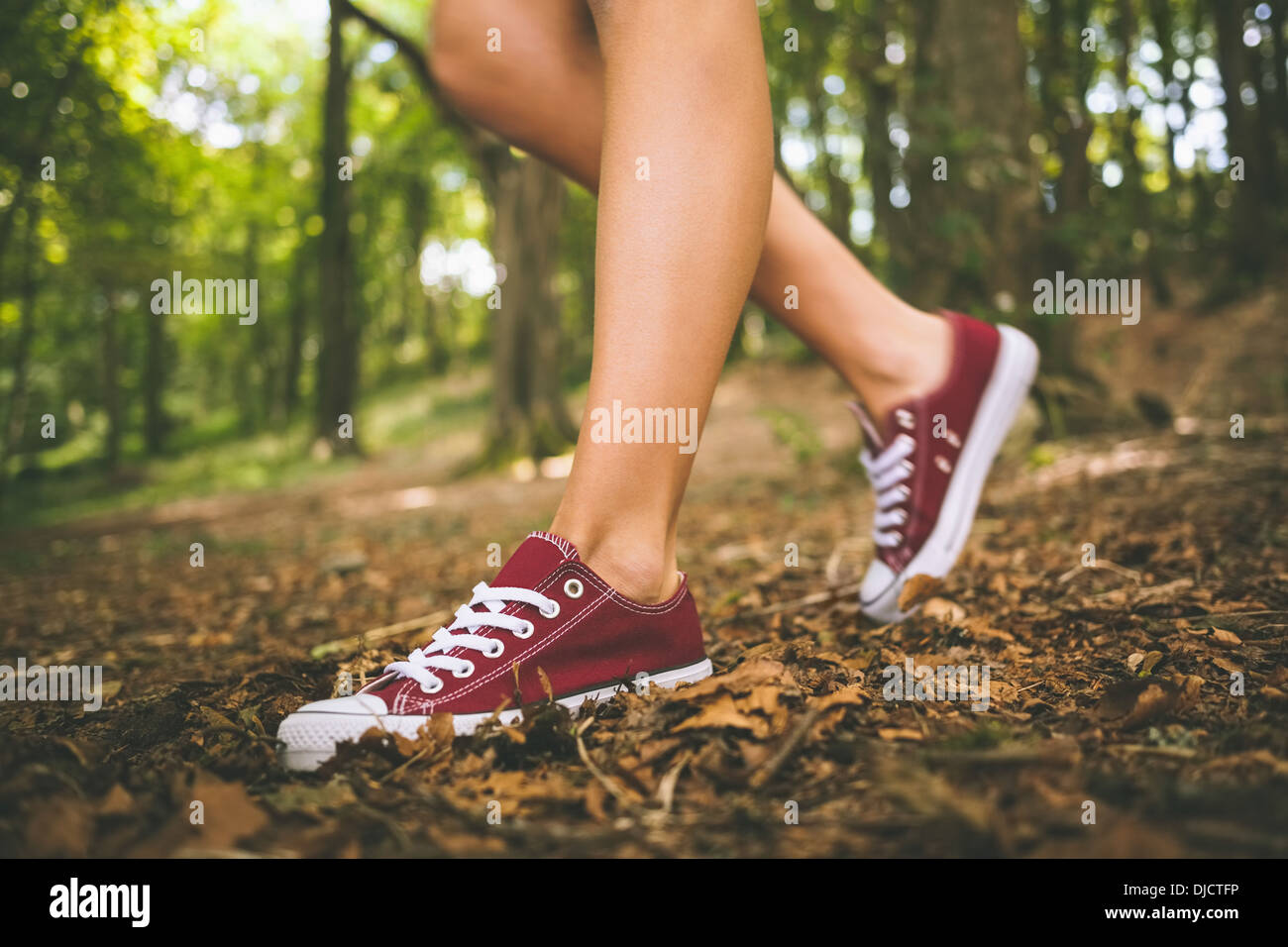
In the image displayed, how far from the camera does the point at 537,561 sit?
3.80ft

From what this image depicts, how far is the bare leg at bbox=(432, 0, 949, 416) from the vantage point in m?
1.47

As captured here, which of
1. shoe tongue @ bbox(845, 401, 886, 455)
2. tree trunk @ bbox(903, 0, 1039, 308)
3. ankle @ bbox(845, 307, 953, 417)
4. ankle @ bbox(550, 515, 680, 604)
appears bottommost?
ankle @ bbox(550, 515, 680, 604)

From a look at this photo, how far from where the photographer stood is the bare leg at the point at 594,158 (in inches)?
58.0

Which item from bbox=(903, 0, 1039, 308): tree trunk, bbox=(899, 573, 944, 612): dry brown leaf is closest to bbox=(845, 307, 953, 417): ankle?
bbox=(899, 573, 944, 612): dry brown leaf

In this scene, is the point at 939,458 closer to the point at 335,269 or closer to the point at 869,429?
the point at 869,429

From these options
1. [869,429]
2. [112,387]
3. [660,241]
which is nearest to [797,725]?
[660,241]

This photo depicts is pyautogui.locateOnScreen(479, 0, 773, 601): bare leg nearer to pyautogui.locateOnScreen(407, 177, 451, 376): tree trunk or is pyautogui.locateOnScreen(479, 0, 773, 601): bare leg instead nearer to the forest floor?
the forest floor

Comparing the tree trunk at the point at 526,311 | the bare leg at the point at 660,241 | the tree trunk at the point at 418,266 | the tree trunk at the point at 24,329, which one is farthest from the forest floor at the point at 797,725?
the tree trunk at the point at 418,266

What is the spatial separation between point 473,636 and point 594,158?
0.94 meters

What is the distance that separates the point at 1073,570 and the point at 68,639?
2642 mm

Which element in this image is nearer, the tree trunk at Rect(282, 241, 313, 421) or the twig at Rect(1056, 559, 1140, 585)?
the twig at Rect(1056, 559, 1140, 585)

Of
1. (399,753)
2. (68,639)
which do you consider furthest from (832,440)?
→ (399,753)

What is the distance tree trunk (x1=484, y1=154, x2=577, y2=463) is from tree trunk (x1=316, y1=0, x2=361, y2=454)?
236 inches

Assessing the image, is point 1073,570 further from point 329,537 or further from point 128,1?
point 128,1
